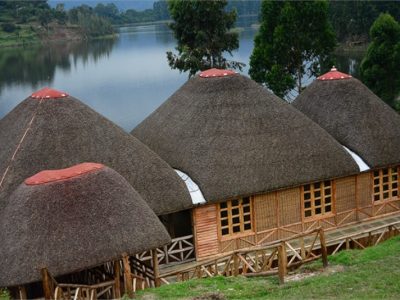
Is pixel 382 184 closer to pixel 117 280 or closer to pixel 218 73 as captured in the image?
pixel 218 73

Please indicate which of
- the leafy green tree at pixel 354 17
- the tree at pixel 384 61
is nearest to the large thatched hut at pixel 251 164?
the tree at pixel 384 61

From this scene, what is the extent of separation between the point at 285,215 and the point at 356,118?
15.9 feet

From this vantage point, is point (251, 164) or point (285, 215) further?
point (285, 215)

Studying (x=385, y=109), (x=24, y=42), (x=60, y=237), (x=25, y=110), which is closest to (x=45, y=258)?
(x=60, y=237)

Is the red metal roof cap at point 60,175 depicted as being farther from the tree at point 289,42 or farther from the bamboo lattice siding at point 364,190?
the tree at point 289,42

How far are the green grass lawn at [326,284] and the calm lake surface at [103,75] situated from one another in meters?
27.1

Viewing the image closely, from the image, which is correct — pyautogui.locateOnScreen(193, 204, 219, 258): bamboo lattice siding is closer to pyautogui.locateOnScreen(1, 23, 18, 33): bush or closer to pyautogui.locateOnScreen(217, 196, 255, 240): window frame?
pyautogui.locateOnScreen(217, 196, 255, 240): window frame

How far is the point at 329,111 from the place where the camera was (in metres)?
21.0

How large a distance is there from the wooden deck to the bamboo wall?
27 cm

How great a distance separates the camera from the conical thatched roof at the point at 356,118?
19219mm

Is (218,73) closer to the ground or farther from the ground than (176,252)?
farther from the ground

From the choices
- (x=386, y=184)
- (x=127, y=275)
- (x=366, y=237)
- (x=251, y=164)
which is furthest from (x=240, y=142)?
(x=127, y=275)

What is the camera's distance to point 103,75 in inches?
2493

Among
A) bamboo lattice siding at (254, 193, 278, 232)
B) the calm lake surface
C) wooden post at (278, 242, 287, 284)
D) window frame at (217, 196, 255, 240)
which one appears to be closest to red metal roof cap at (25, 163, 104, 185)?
wooden post at (278, 242, 287, 284)
